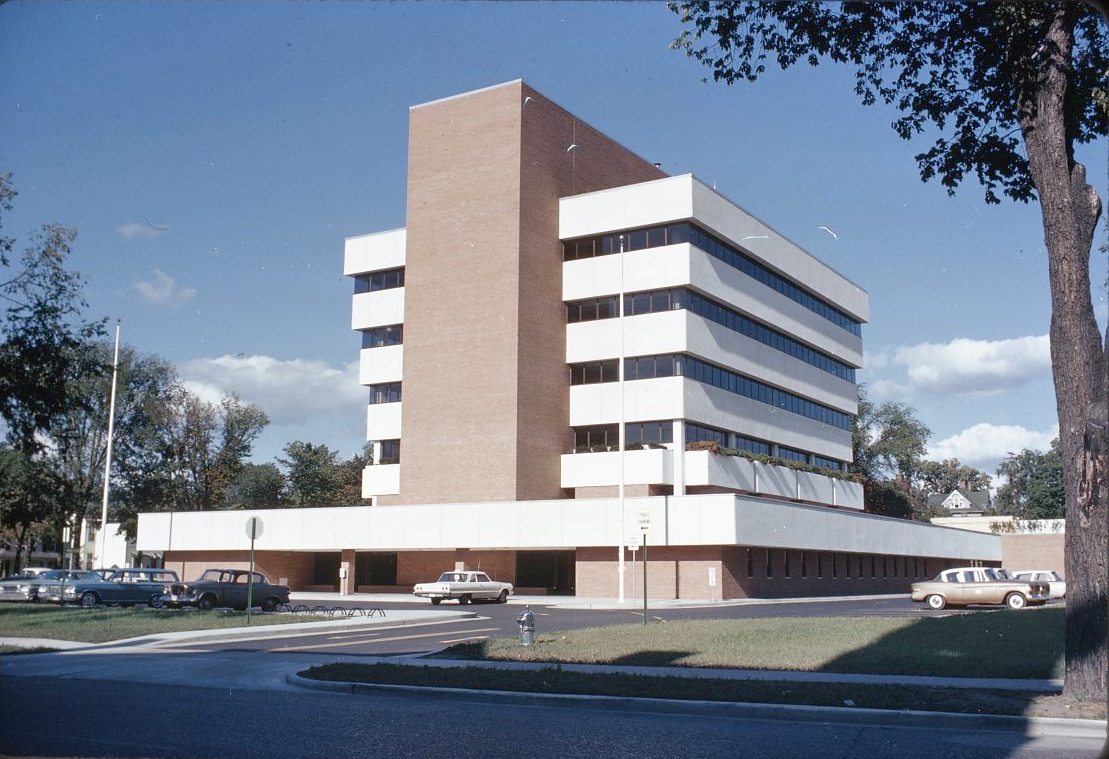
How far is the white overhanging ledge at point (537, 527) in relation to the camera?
48125mm

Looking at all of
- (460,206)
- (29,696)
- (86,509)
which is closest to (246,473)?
(86,509)

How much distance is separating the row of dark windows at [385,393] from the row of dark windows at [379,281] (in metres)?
5.53

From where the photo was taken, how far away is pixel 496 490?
5350 centimetres

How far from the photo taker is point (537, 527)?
51344mm

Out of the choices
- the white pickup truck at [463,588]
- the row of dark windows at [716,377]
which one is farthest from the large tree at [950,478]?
the white pickup truck at [463,588]

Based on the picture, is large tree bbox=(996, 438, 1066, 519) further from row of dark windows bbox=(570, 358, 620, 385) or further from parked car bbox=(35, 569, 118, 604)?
parked car bbox=(35, 569, 118, 604)

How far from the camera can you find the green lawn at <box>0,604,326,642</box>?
974 inches

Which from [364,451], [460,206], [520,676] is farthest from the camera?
[364,451]

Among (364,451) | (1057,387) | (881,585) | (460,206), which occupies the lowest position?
(881,585)

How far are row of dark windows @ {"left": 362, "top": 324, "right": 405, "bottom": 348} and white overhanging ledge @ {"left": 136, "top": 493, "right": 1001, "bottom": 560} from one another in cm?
1006

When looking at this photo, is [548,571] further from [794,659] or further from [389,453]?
[794,659]

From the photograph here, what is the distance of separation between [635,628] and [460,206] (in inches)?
1440

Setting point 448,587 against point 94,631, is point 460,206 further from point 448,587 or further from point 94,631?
point 94,631

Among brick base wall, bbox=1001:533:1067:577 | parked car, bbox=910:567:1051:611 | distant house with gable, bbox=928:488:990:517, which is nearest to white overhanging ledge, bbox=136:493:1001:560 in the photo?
parked car, bbox=910:567:1051:611
